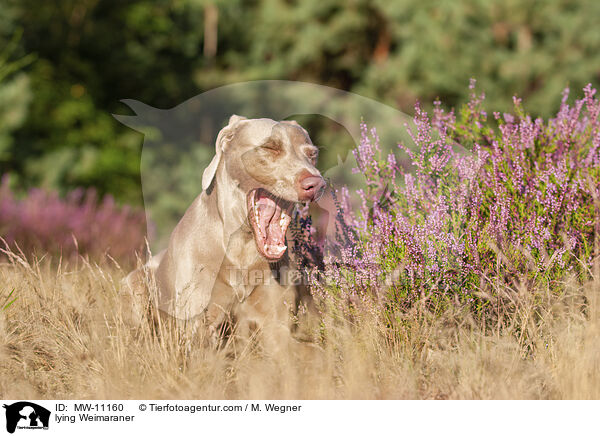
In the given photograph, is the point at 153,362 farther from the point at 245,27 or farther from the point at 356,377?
the point at 245,27

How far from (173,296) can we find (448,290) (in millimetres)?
1540

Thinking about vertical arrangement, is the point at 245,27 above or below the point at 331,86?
above

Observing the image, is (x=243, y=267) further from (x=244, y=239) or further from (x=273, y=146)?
(x=273, y=146)

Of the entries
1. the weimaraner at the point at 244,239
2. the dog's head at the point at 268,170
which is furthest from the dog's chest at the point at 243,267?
the dog's head at the point at 268,170

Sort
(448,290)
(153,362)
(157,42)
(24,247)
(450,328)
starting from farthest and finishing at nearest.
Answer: (157,42), (24,247), (448,290), (450,328), (153,362)

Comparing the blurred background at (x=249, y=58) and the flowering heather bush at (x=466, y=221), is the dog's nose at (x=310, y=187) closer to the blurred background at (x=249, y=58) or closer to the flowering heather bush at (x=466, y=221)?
the flowering heather bush at (x=466, y=221)

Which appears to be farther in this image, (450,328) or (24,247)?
(24,247)

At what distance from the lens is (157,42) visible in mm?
18109

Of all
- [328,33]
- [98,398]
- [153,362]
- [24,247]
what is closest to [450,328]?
[153,362]
